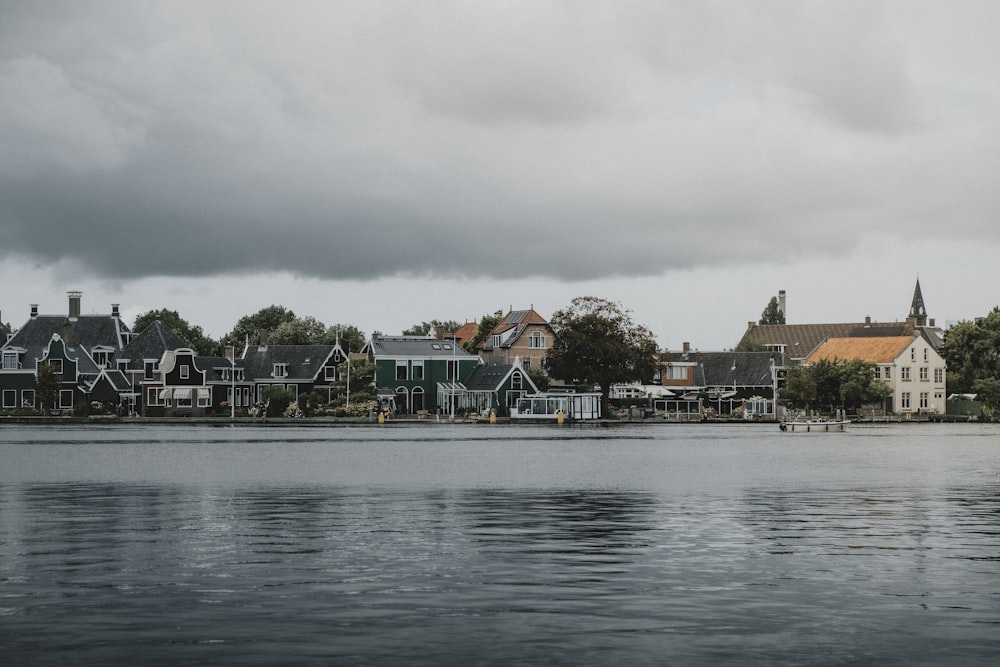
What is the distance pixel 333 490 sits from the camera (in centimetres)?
4225

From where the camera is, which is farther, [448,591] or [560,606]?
[448,591]

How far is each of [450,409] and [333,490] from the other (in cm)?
10093

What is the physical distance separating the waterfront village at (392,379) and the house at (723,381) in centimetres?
17

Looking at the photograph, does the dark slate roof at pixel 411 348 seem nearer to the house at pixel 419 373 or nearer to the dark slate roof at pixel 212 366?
the house at pixel 419 373

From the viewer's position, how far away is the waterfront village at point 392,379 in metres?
140

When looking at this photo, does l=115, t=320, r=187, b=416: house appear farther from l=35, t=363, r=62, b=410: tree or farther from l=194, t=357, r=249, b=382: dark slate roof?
l=35, t=363, r=62, b=410: tree

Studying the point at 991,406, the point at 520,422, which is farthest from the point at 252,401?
the point at 991,406

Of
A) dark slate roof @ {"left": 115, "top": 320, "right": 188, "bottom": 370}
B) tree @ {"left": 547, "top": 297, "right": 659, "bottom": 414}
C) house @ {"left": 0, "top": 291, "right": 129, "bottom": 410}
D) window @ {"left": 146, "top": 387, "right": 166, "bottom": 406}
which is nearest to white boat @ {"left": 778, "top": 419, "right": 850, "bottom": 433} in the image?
tree @ {"left": 547, "top": 297, "right": 659, "bottom": 414}

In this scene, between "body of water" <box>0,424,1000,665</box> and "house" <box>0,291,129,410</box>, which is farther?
"house" <box>0,291,129,410</box>

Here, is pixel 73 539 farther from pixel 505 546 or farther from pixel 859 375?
pixel 859 375

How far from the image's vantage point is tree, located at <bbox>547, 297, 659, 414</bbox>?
133 m

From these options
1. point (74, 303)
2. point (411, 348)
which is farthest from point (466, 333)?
point (74, 303)

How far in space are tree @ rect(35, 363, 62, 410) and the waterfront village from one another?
17 cm

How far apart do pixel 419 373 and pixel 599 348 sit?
2157 cm
